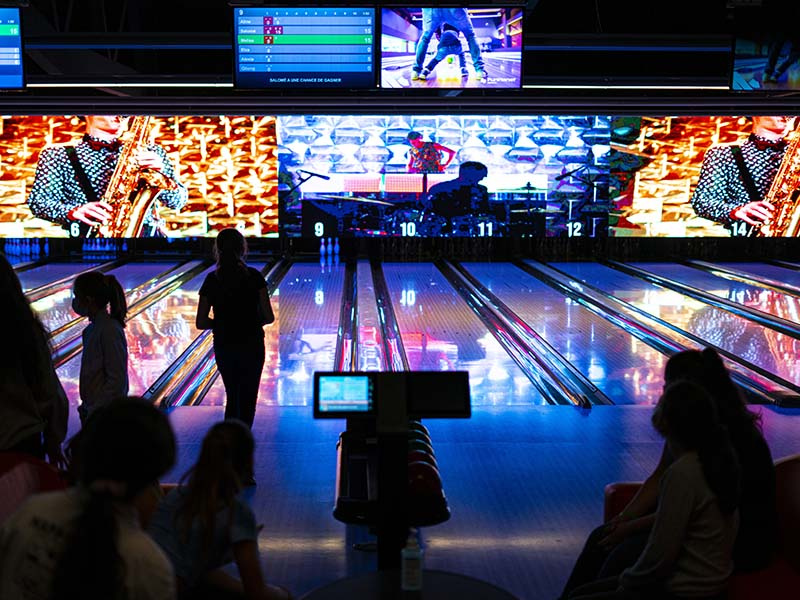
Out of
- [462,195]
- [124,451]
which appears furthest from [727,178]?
[124,451]

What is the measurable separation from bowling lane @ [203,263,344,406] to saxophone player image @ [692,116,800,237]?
19.8 ft

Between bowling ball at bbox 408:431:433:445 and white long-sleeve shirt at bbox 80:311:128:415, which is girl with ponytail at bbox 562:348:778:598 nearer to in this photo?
bowling ball at bbox 408:431:433:445

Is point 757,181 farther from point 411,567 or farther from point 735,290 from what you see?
point 411,567

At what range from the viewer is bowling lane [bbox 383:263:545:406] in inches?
228

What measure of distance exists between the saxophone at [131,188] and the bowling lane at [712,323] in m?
6.42

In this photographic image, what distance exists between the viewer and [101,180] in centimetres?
1291

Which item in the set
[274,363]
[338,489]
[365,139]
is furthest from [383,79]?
[365,139]

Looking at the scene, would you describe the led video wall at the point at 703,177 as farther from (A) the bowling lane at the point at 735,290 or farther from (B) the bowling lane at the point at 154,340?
(B) the bowling lane at the point at 154,340

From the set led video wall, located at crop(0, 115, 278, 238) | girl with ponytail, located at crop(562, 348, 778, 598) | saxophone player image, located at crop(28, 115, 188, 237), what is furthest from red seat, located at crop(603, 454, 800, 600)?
saxophone player image, located at crop(28, 115, 188, 237)

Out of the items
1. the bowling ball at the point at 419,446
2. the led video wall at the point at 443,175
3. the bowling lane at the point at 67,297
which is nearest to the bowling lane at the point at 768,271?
the led video wall at the point at 443,175

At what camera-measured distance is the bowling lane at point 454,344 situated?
19.0 feet

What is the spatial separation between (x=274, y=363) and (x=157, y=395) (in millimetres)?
1113

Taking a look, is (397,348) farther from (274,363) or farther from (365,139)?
(365,139)

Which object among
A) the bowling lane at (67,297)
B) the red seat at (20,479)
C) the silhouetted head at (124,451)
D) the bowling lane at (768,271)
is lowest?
the bowling lane at (67,297)
